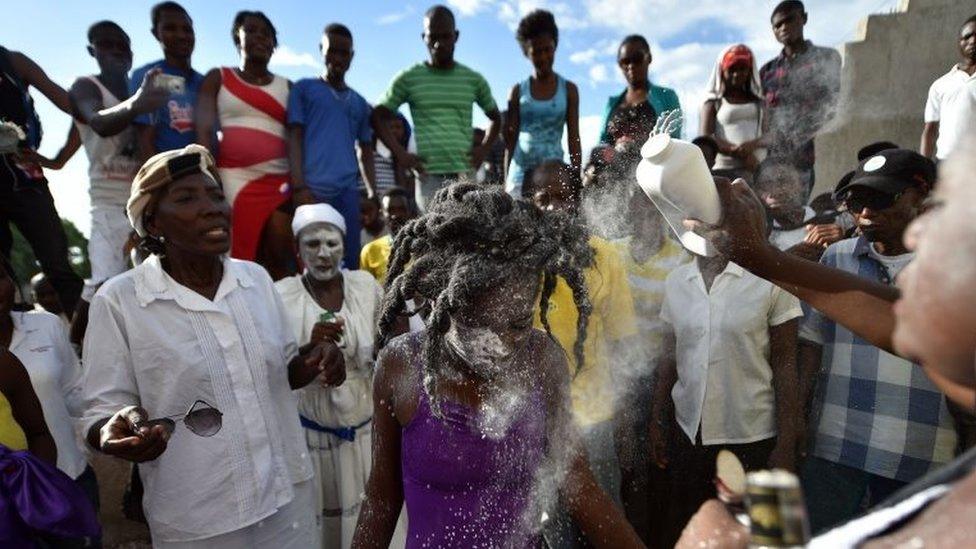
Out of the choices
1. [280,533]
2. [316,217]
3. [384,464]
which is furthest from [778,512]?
[316,217]

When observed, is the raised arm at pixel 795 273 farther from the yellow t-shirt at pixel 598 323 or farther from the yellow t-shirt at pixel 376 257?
the yellow t-shirt at pixel 376 257

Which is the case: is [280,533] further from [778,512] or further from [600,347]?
[778,512]

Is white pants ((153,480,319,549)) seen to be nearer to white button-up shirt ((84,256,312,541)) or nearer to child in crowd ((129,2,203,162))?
white button-up shirt ((84,256,312,541))

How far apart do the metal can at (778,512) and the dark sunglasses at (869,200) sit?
2.69 meters

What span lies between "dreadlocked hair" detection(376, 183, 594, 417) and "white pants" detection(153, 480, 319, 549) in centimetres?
129

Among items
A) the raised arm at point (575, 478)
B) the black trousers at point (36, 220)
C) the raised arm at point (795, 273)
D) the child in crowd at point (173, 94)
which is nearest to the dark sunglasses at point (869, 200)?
the raised arm at point (795, 273)

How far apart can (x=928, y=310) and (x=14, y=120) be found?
214 inches

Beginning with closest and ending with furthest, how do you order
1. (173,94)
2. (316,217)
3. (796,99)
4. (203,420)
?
(203,420) < (316,217) < (173,94) < (796,99)

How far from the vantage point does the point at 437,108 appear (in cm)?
586

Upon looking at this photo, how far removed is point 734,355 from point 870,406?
25.0 inches

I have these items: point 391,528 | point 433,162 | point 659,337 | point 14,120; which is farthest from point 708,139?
point 14,120

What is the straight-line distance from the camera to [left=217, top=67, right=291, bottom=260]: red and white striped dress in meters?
4.94

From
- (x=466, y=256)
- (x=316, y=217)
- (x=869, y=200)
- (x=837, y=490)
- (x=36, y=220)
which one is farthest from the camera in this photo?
(x=36, y=220)

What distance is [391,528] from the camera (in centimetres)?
205
